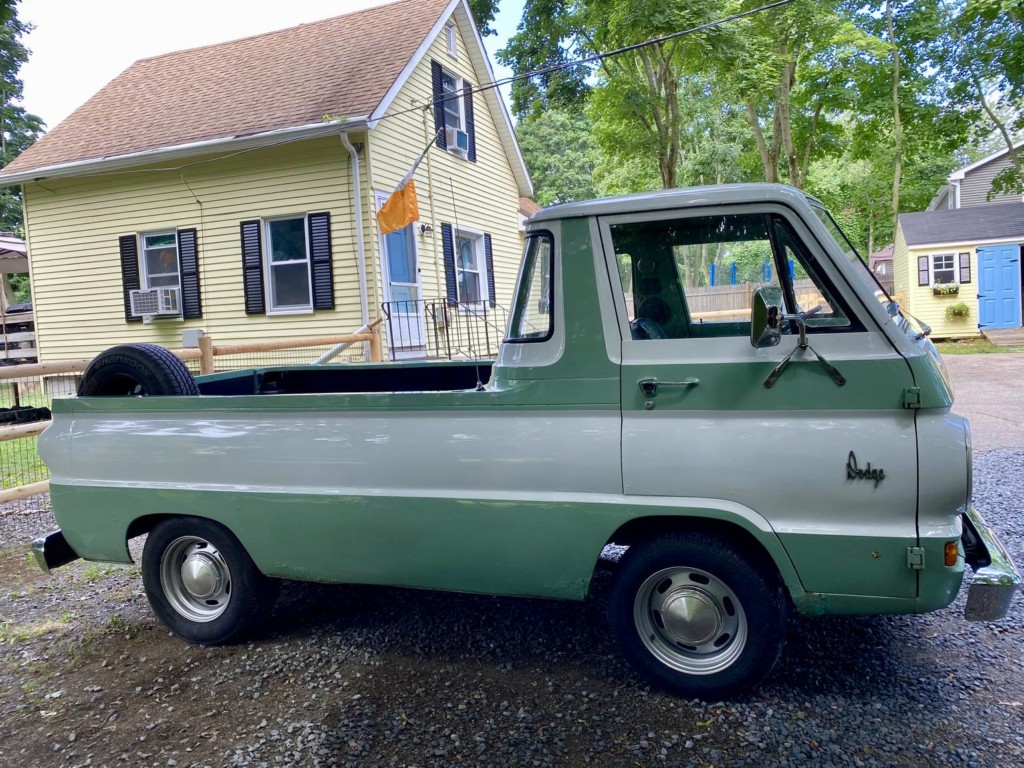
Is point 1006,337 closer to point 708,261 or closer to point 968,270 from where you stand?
point 968,270

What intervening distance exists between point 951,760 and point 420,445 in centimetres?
232

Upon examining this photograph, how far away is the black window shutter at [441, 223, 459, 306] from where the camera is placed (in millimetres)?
14641

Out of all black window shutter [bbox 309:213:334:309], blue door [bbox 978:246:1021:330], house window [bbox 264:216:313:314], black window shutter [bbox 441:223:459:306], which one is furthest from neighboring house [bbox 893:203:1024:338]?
house window [bbox 264:216:313:314]

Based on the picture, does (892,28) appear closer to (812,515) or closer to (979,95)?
(979,95)

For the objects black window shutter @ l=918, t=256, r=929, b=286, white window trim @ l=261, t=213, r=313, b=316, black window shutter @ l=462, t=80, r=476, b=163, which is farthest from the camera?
black window shutter @ l=918, t=256, r=929, b=286

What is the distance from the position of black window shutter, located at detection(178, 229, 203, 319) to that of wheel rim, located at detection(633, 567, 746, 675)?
12268mm

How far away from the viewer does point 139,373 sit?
157 inches

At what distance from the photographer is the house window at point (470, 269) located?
50.8ft

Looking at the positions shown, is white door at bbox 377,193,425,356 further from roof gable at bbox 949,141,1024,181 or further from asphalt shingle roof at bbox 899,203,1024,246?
roof gable at bbox 949,141,1024,181

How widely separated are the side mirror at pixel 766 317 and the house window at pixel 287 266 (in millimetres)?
11002

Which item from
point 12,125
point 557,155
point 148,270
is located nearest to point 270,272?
point 148,270

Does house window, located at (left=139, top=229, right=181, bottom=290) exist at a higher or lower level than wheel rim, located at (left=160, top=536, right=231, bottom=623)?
higher

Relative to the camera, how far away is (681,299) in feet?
11.7

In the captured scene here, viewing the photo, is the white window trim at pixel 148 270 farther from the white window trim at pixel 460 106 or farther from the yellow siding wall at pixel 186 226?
the white window trim at pixel 460 106
